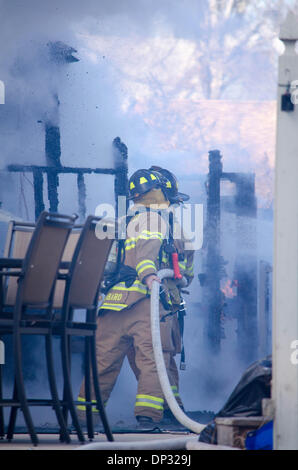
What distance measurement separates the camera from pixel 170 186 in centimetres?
807

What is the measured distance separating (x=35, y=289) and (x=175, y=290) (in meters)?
2.76

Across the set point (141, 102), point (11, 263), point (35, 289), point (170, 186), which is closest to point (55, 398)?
point (35, 289)

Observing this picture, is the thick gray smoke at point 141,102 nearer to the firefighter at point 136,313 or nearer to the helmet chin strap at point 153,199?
the helmet chin strap at point 153,199

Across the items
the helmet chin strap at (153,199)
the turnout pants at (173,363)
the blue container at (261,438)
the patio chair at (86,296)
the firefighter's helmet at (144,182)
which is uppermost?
the firefighter's helmet at (144,182)

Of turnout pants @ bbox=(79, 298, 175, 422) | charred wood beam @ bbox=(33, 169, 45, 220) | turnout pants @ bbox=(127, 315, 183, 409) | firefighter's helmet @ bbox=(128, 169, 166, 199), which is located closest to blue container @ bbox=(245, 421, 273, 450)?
turnout pants @ bbox=(79, 298, 175, 422)

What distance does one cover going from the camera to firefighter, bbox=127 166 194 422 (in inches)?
309

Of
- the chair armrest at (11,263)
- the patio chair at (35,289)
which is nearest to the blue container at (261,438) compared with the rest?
the patio chair at (35,289)

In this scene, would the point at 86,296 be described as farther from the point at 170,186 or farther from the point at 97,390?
the point at 170,186

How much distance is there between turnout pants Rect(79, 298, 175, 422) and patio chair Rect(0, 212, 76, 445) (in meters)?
2.21

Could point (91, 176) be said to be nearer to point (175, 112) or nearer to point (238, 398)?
point (175, 112)

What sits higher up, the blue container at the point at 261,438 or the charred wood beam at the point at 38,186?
the charred wood beam at the point at 38,186

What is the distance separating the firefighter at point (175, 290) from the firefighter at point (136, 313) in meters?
0.08

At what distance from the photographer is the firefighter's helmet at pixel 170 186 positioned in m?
8.05

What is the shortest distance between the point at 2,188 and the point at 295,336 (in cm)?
430
